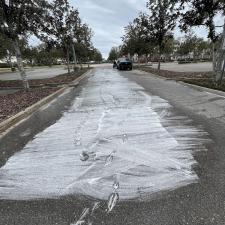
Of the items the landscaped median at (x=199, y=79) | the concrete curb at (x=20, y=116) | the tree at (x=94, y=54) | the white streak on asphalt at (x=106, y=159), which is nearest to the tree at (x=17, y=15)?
the concrete curb at (x=20, y=116)

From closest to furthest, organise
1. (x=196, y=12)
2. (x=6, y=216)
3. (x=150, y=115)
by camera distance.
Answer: (x=6, y=216) → (x=150, y=115) → (x=196, y=12)

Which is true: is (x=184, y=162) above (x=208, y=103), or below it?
above

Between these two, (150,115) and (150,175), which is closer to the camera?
(150,175)

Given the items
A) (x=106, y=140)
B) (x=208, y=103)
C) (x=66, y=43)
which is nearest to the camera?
(x=106, y=140)

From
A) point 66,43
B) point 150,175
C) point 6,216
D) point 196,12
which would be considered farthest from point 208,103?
point 66,43

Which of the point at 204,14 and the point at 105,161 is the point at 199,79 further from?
the point at 105,161

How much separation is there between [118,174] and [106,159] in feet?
2.08

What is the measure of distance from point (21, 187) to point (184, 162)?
8.06ft

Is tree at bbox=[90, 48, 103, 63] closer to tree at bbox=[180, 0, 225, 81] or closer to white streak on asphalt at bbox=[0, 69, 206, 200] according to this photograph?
tree at bbox=[180, 0, 225, 81]

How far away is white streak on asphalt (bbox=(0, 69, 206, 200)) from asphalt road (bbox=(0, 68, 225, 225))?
0.01m

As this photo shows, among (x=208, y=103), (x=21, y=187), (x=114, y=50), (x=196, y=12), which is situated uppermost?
(x=196, y=12)

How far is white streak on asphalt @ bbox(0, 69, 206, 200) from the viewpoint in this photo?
402cm

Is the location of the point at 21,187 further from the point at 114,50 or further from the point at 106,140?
the point at 114,50

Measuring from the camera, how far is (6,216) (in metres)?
3.43
